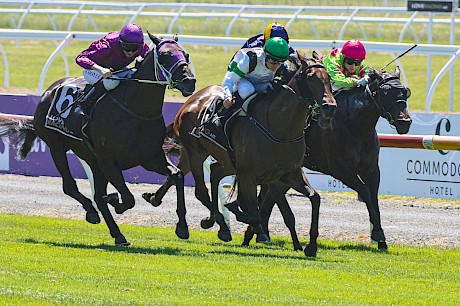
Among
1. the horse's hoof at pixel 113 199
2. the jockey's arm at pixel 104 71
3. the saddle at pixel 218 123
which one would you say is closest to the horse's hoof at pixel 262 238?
the saddle at pixel 218 123

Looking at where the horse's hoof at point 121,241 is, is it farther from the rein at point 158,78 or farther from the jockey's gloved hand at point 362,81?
the jockey's gloved hand at point 362,81

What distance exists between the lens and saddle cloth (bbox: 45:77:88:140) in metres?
11.6

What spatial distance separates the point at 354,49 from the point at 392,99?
71 cm

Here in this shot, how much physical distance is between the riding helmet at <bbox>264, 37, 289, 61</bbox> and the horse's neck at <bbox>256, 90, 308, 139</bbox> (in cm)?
32

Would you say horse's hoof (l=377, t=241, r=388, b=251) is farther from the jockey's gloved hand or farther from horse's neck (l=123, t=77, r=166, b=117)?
horse's neck (l=123, t=77, r=166, b=117)

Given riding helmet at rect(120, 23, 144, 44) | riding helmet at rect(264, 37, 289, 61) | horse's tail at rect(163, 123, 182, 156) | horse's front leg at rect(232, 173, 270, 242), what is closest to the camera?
riding helmet at rect(264, 37, 289, 61)

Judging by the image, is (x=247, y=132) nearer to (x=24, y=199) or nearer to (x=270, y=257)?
(x=270, y=257)

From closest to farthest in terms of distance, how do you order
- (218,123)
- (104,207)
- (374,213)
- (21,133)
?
(218,123)
(104,207)
(374,213)
(21,133)

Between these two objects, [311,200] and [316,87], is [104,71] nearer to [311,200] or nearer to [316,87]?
[316,87]

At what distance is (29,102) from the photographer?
1733 centimetres

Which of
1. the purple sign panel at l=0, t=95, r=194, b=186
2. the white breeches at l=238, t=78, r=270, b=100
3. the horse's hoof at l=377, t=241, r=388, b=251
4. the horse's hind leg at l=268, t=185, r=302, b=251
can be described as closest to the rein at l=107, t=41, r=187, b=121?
the white breeches at l=238, t=78, r=270, b=100

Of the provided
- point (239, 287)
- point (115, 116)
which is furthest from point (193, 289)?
point (115, 116)

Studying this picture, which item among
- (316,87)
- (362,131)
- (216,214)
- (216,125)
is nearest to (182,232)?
(216,214)

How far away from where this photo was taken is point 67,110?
11.7 metres
